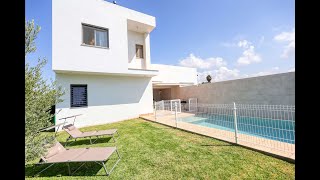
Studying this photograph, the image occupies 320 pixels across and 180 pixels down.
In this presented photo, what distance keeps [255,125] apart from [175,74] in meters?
15.8

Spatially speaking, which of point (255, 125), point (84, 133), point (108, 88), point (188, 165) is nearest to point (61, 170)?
point (84, 133)

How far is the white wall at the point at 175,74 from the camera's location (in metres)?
20.9

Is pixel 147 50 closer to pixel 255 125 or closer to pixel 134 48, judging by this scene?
pixel 134 48

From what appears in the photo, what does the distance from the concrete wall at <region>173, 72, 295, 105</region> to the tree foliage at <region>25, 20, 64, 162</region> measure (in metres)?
11.4

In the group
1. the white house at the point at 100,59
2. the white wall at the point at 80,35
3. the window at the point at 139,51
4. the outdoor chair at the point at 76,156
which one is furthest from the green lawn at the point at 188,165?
the window at the point at 139,51

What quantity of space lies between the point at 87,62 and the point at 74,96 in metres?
2.75

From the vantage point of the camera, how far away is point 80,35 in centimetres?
1078

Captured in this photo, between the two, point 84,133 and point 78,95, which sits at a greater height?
point 78,95

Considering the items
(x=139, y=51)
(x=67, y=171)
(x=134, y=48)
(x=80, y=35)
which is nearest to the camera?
(x=67, y=171)

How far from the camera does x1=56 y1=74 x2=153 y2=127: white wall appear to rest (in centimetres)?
1127

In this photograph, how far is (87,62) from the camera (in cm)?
1100

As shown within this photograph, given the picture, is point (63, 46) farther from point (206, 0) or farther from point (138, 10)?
point (206, 0)
